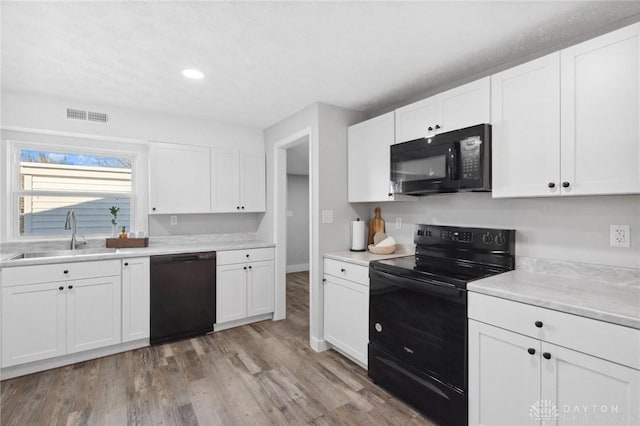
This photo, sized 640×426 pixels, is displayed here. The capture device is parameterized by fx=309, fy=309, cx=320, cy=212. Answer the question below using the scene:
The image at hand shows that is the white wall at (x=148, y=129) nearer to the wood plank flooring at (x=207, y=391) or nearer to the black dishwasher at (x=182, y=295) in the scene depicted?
the black dishwasher at (x=182, y=295)

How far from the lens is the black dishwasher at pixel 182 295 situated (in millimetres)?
2974

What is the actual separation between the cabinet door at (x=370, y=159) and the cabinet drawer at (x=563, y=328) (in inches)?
48.4

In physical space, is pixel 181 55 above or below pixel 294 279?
above

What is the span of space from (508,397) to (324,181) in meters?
2.04

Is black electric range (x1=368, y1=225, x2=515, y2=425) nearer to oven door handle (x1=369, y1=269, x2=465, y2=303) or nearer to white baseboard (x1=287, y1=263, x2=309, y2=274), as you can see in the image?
oven door handle (x1=369, y1=269, x2=465, y2=303)

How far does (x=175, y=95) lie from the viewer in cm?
279

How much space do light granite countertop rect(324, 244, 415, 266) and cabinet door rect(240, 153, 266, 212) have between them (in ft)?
4.53

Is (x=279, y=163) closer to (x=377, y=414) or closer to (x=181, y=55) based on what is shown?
(x=181, y=55)

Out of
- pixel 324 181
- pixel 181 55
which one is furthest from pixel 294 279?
pixel 181 55

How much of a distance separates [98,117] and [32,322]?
74.6 inches

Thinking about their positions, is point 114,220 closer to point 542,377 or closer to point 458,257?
point 458,257

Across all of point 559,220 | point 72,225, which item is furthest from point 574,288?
point 72,225

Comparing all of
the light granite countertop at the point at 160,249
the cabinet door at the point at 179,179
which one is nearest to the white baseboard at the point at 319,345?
the light granite countertop at the point at 160,249

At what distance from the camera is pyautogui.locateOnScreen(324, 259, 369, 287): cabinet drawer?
2.44 m
